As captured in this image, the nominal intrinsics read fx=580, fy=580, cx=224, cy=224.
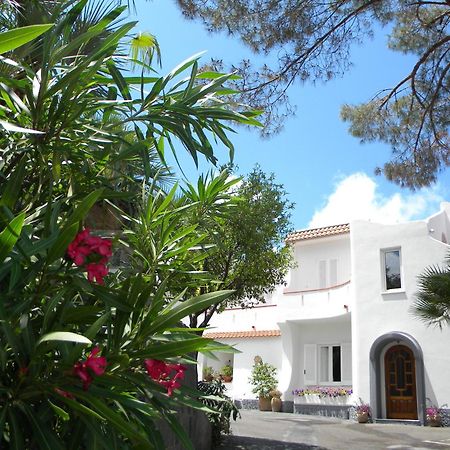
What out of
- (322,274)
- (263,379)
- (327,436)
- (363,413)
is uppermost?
(322,274)

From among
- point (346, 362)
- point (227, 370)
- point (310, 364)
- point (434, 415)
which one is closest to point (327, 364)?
point (310, 364)

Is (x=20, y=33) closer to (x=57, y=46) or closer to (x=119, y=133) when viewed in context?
(x=57, y=46)

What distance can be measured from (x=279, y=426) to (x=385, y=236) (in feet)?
26.1

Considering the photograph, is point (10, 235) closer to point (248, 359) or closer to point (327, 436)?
point (327, 436)

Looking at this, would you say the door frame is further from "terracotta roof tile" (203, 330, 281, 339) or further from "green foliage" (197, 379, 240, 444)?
"green foliage" (197, 379, 240, 444)

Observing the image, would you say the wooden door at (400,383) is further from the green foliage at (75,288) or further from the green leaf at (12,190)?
the green leaf at (12,190)

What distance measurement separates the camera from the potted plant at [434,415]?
714 inches

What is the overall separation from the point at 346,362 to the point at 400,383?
3180mm

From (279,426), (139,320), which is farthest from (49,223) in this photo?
(279,426)

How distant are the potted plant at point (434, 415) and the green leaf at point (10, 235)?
18371mm

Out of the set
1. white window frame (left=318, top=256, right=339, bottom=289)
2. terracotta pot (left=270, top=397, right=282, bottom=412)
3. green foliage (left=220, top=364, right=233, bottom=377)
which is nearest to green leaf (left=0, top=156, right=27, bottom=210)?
terracotta pot (left=270, top=397, right=282, bottom=412)

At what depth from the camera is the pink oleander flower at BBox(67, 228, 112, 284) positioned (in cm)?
265

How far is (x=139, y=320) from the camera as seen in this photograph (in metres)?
3.04

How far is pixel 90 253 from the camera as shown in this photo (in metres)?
2.71
